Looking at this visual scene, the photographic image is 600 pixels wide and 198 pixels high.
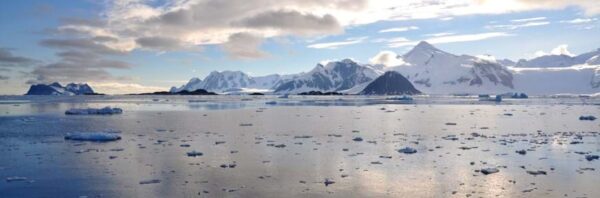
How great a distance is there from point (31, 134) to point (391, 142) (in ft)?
61.6

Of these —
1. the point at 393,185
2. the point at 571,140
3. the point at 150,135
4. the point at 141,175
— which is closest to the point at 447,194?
the point at 393,185

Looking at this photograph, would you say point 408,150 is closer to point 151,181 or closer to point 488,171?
point 488,171

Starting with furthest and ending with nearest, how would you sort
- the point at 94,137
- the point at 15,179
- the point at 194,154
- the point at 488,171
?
the point at 94,137
the point at 194,154
the point at 488,171
the point at 15,179

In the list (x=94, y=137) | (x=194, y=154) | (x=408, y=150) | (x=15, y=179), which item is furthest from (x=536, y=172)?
(x=94, y=137)

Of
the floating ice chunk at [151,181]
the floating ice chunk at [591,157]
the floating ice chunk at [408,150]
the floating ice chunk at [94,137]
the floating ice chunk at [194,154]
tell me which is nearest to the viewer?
the floating ice chunk at [151,181]

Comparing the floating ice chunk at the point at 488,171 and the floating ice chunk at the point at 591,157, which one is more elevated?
the floating ice chunk at the point at 488,171

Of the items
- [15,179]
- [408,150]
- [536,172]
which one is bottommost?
[536,172]

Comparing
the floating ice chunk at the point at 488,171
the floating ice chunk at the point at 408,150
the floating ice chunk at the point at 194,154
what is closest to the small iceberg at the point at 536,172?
the floating ice chunk at the point at 488,171

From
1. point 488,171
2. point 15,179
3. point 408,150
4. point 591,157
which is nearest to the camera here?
point 15,179

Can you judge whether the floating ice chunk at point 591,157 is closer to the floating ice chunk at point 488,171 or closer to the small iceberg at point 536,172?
the small iceberg at point 536,172

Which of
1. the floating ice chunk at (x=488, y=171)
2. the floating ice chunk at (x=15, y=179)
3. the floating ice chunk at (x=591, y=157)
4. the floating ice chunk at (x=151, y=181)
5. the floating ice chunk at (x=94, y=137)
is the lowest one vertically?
the floating ice chunk at (x=591, y=157)

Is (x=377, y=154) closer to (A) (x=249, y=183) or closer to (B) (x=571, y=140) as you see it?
(A) (x=249, y=183)

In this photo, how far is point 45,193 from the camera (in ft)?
42.8

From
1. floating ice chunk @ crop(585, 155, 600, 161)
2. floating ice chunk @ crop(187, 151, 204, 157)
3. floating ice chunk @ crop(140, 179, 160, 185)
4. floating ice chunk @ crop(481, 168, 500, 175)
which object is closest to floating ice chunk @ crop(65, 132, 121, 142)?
floating ice chunk @ crop(187, 151, 204, 157)
